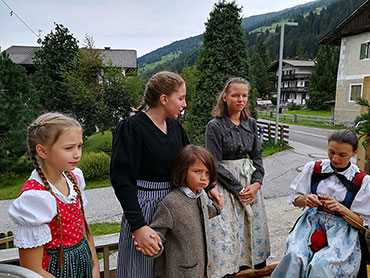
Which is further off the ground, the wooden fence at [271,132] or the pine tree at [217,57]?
the pine tree at [217,57]

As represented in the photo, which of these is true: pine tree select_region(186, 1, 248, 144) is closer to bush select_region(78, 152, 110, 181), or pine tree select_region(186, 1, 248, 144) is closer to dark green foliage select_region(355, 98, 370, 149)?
bush select_region(78, 152, 110, 181)

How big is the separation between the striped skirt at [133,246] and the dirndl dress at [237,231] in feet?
2.42

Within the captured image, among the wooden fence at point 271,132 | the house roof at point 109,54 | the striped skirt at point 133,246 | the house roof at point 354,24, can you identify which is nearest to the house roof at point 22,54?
the house roof at point 109,54

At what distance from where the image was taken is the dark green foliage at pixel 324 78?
32906mm

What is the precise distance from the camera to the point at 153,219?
1593 millimetres

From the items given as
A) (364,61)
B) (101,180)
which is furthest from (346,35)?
(101,180)

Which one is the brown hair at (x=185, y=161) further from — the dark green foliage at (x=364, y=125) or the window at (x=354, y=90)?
the window at (x=354, y=90)

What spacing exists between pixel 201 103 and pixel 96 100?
4.85 m

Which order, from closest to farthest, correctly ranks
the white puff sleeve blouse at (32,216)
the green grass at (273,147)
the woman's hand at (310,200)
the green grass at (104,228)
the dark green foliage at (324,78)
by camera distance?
the white puff sleeve blouse at (32,216) → the woman's hand at (310,200) → the green grass at (104,228) → the green grass at (273,147) → the dark green foliage at (324,78)

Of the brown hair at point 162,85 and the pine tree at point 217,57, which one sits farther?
the pine tree at point 217,57

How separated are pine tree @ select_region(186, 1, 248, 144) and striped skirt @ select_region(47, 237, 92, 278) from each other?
27.4ft

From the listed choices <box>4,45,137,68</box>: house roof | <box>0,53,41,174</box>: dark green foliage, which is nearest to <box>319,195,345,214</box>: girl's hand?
<box>0,53,41,174</box>: dark green foliage

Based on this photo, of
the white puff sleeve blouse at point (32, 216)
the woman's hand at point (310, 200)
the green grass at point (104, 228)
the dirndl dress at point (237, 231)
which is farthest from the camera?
the green grass at point (104, 228)

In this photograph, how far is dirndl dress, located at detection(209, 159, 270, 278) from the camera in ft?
7.45
